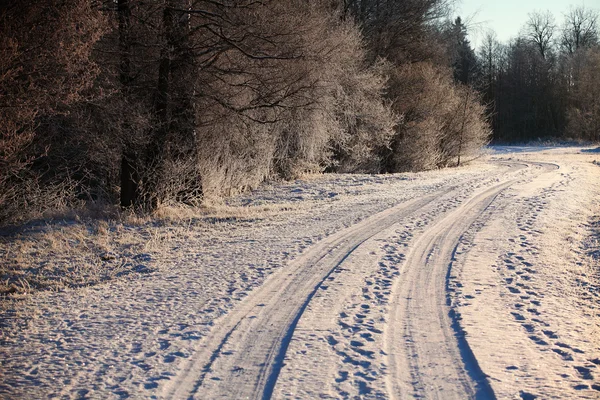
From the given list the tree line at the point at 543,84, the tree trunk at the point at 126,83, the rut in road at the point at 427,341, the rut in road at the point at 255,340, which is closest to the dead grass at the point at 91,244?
the tree trunk at the point at 126,83

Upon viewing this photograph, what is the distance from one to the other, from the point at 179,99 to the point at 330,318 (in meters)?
8.41

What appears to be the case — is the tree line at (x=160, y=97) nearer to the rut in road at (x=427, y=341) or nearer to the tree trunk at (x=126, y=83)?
the tree trunk at (x=126, y=83)

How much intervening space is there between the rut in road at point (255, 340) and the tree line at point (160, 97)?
166 inches

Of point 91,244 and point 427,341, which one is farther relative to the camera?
point 91,244

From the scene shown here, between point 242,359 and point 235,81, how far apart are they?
35.2 ft

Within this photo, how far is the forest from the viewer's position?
7574mm

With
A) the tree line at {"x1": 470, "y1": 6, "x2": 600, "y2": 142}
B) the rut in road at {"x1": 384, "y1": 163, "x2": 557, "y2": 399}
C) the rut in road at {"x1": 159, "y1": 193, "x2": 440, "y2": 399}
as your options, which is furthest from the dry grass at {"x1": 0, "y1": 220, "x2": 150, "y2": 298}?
the tree line at {"x1": 470, "y1": 6, "x2": 600, "y2": 142}

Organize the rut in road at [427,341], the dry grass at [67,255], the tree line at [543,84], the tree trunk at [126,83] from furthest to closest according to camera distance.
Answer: the tree line at [543,84], the tree trunk at [126,83], the dry grass at [67,255], the rut in road at [427,341]

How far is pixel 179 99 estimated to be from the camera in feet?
39.8

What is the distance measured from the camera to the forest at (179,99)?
298 inches

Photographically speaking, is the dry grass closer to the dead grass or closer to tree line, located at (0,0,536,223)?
the dead grass

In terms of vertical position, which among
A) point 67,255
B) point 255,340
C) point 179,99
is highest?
point 179,99

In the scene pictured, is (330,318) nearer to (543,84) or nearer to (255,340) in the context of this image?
(255,340)

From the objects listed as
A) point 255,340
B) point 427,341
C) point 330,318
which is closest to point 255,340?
point 255,340
